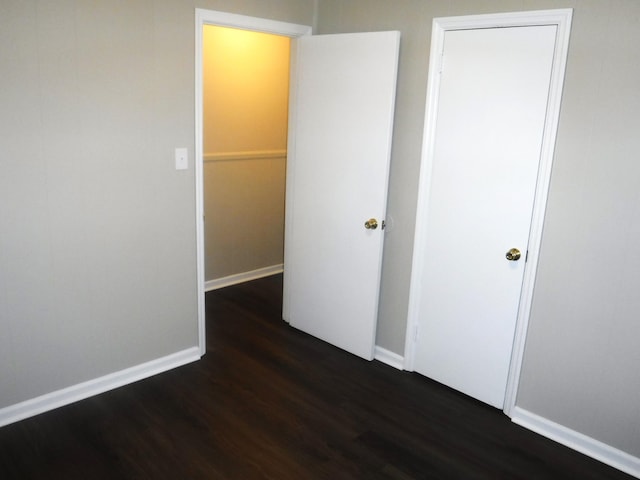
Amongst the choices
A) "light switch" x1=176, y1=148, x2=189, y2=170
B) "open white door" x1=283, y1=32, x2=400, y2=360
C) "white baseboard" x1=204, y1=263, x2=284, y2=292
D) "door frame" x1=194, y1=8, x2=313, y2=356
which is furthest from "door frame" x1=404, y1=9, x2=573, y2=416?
"white baseboard" x1=204, y1=263, x2=284, y2=292

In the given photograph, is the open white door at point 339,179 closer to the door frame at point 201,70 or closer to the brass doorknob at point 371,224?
the brass doorknob at point 371,224

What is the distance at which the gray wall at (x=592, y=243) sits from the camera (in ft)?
7.57

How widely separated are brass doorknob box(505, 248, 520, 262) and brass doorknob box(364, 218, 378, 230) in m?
0.81

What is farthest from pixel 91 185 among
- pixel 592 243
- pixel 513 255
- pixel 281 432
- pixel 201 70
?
pixel 592 243

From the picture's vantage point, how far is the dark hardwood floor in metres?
2.41

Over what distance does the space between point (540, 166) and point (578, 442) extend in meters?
1.38

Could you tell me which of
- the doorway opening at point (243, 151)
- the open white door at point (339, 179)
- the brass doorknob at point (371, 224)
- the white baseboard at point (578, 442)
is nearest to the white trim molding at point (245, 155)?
the doorway opening at point (243, 151)

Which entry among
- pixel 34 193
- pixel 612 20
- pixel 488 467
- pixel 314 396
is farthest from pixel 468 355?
pixel 34 193

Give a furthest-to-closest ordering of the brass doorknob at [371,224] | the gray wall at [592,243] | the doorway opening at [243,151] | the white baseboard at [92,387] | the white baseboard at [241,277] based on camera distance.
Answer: the white baseboard at [241,277] < the doorway opening at [243,151] < the brass doorknob at [371,224] < the white baseboard at [92,387] < the gray wall at [592,243]

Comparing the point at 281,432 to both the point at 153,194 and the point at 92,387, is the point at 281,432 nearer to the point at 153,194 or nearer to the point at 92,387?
the point at 92,387

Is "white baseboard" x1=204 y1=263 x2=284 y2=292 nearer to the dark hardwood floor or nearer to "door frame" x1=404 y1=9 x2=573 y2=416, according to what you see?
the dark hardwood floor

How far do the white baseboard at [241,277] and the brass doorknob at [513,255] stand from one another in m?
2.62

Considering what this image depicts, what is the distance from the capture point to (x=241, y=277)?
15.6 feet

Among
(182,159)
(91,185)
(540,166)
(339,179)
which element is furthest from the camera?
(339,179)
